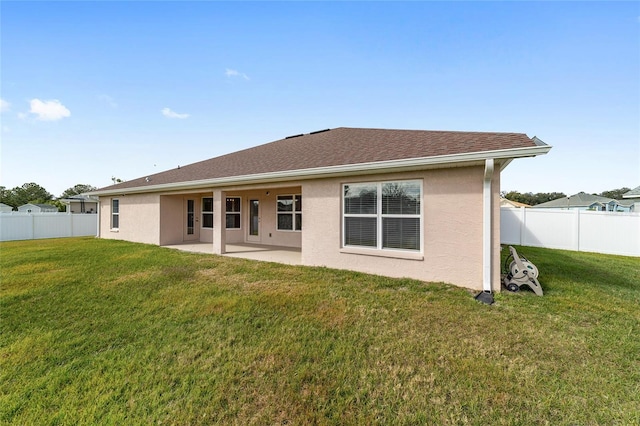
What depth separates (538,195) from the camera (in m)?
80.8

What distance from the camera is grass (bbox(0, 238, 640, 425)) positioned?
8.40 ft

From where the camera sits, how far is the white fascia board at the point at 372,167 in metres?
4.78

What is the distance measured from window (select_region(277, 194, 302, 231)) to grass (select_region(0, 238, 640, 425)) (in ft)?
17.7

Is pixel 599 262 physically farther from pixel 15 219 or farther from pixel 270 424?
pixel 15 219

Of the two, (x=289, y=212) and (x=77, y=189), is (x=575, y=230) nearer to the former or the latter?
(x=289, y=212)

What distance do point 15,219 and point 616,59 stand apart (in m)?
31.2

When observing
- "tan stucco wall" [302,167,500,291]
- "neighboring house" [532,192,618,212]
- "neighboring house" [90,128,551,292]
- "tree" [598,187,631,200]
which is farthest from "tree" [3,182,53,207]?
"tree" [598,187,631,200]

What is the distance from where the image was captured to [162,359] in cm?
339

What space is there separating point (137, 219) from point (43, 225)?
429 inches

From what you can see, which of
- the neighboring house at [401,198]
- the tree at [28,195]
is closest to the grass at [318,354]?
the neighboring house at [401,198]

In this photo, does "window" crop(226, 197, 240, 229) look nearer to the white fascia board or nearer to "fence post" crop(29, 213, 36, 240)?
the white fascia board

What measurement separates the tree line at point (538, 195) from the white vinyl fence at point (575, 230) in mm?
58646

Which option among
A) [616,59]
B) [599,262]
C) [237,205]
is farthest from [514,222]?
[237,205]

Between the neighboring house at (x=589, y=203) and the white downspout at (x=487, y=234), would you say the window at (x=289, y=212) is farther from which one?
the neighboring house at (x=589, y=203)
